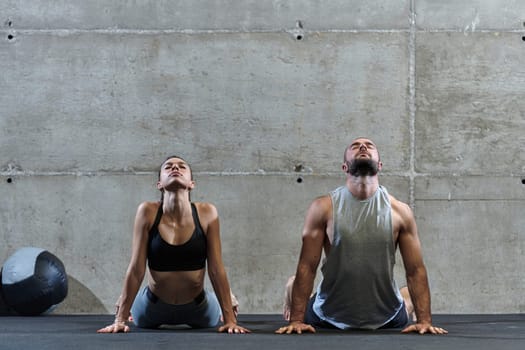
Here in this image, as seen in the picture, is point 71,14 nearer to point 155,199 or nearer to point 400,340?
point 155,199

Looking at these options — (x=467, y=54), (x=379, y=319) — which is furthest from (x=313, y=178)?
(x=379, y=319)

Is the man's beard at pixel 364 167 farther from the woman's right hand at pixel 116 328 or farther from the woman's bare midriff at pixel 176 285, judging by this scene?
the woman's right hand at pixel 116 328

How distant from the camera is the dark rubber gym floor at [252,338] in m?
4.05

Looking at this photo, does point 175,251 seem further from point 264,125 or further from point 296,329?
point 264,125

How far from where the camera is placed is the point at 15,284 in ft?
20.6

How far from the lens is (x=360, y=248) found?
15.8 feet

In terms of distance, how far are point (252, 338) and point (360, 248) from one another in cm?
80

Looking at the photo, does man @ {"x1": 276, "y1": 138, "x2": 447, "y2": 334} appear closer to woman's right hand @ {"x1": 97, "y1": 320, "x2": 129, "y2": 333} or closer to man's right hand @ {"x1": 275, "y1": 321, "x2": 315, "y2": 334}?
man's right hand @ {"x1": 275, "y1": 321, "x2": 315, "y2": 334}

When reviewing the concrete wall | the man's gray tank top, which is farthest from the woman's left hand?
the concrete wall

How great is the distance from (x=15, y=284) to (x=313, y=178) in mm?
2468

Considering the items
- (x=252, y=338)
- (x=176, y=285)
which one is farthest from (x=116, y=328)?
(x=252, y=338)

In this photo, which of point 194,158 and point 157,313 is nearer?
point 157,313

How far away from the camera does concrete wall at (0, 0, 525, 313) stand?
7156mm

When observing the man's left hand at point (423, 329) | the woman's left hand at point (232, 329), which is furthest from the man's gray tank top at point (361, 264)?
the woman's left hand at point (232, 329)
